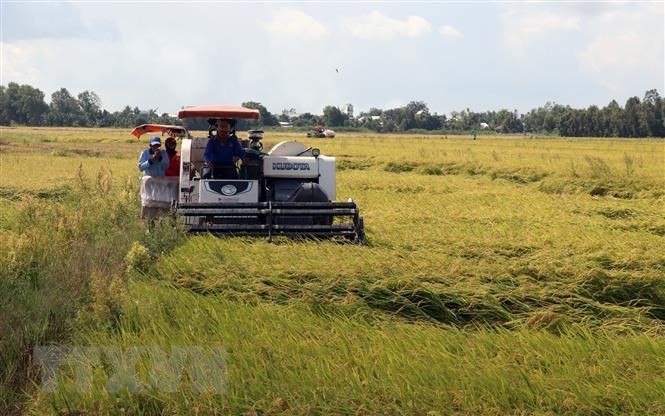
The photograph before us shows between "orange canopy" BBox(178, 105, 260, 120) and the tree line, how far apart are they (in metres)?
84.7

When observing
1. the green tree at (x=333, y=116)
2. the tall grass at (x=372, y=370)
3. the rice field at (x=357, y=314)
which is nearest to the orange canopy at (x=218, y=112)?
the rice field at (x=357, y=314)

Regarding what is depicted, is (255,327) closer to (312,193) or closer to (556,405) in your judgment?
(556,405)

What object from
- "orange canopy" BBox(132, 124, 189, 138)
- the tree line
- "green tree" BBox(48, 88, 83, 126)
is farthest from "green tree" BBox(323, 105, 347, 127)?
"orange canopy" BBox(132, 124, 189, 138)

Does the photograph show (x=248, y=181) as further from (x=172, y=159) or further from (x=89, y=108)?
(x=89, y=108)

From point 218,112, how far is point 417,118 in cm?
12000

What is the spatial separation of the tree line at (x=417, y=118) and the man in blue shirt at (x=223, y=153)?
85.0 meters

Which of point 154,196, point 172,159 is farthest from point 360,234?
point 172,159

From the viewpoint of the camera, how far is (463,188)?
17.7 m

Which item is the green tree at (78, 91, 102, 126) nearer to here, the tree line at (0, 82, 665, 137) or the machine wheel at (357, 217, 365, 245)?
the tree line at (0, 82, 665, 137)

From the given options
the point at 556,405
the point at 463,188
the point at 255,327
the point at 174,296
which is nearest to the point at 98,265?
the point at 174,296

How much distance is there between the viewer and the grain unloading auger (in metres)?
8.97

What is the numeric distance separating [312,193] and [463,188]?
8.13 meters

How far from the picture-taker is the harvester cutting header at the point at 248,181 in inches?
365

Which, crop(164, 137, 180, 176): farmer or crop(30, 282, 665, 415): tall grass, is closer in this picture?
crop(30, 282, 665, 415): tall grass
